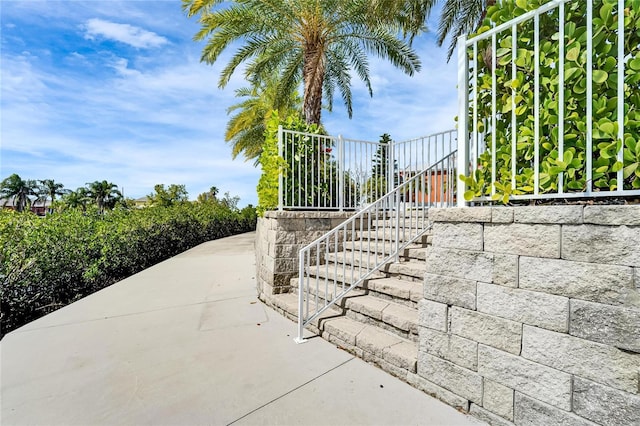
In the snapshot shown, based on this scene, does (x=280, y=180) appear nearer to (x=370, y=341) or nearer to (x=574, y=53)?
(x=370, y=341)

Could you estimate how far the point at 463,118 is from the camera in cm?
219

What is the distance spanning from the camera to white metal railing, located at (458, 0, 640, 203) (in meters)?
1.56

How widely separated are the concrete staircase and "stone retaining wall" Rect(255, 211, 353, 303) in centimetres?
41

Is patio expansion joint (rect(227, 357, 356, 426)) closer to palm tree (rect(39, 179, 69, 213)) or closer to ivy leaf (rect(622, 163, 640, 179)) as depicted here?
ivy leaf (rect(622, 163, 640, 179))

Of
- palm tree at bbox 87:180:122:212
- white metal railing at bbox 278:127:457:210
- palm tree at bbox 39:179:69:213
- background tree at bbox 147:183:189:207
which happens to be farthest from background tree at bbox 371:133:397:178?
palm tree at bbox 39:179:69:213

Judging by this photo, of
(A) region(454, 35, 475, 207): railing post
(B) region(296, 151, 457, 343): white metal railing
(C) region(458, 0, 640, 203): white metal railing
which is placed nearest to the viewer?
(C) region(458, 0, 640, 203): white metal railing

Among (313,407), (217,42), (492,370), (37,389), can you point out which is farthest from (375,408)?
(217,42)

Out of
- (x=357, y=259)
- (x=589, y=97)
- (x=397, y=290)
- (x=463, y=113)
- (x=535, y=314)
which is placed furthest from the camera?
(x=357, y=259)

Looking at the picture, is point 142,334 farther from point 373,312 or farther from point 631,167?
point 631,167

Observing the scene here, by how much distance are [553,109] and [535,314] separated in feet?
3.80

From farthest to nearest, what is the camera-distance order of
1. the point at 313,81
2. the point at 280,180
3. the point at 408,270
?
the point at 313,81, the point at 280,180, the point at 408,270

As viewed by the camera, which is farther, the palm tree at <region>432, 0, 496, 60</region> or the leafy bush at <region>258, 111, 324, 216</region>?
the palm tree at <region>432, 0, 496, 60</region>

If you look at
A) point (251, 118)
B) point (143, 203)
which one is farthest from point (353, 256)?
point (143, 203)

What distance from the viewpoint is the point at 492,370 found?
6.23 ft
